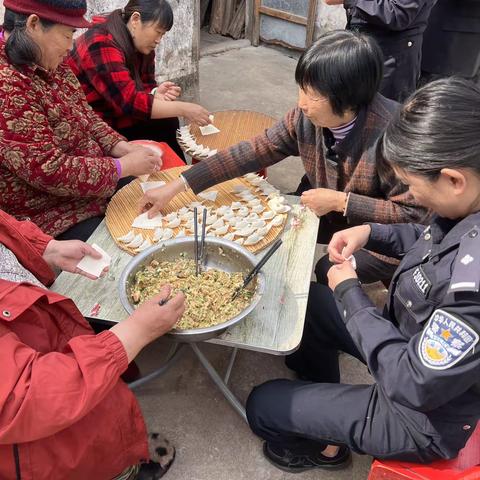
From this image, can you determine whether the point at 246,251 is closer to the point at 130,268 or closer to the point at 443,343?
the point at 130,268

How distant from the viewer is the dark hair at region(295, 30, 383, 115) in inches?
76.0

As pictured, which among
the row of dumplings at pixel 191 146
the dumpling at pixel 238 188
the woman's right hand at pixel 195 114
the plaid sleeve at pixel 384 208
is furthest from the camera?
the woman's right hand at pixel 195 114

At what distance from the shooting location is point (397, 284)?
1605 millimetres

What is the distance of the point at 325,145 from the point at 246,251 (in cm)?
87

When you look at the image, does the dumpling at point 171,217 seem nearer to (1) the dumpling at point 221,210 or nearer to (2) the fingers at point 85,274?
(1) the dumpling at point 221,210

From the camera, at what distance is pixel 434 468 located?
1.47m

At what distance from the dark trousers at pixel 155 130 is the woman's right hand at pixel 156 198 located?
135cm

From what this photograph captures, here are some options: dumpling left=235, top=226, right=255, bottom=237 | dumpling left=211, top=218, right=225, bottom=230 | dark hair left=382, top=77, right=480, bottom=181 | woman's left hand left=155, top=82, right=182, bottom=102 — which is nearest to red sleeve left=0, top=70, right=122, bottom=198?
dumpling left=211, top=218, right=225, bottom=230

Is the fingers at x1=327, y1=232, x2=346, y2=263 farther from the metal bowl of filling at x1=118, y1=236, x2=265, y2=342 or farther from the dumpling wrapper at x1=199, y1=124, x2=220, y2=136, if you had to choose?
the dumpling wrapper at x1=199, y1=124, x2=220, y2=136

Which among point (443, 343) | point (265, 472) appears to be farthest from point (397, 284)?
point (265, 472)

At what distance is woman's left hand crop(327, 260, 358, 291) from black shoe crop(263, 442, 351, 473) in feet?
3.00

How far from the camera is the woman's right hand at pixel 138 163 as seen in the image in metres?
2.39

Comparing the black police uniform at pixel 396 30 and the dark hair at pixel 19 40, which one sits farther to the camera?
the black police uniform at pixel 396 30

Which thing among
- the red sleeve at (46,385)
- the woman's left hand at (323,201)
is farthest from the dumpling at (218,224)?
the red sleeve at (46,385)
